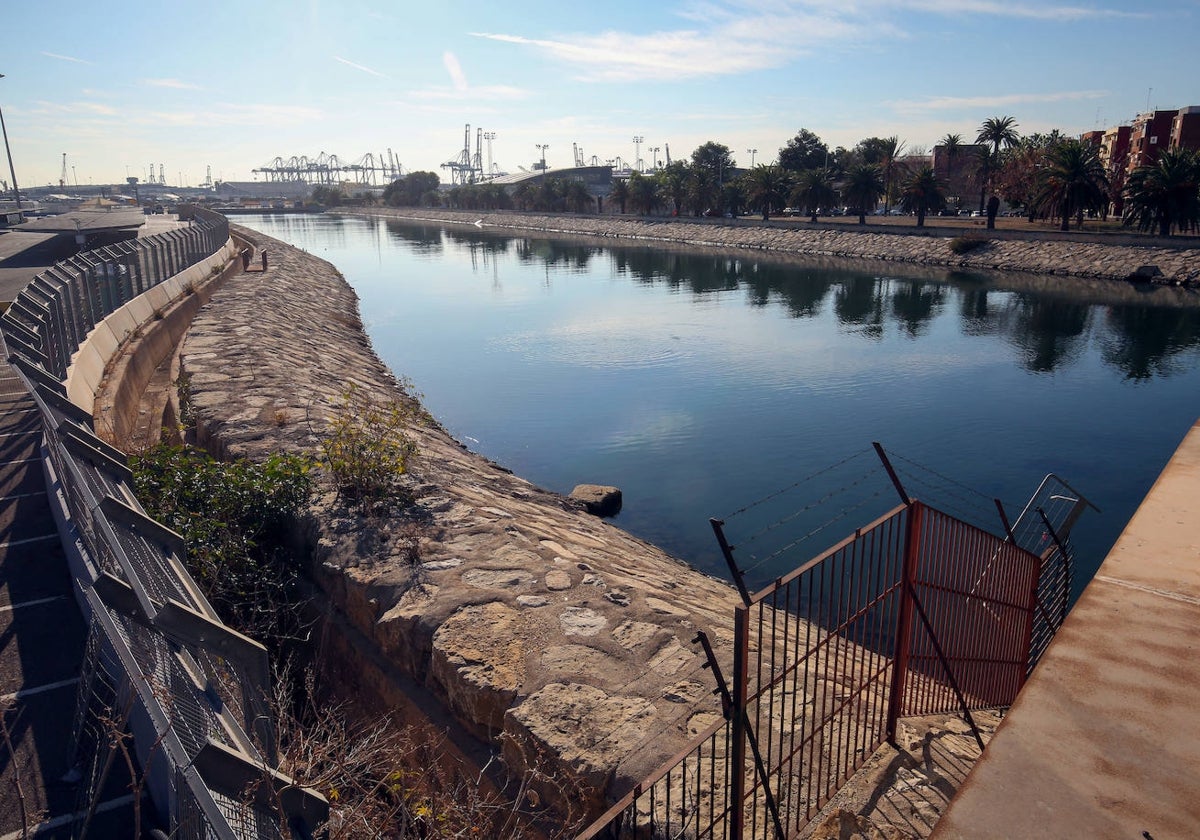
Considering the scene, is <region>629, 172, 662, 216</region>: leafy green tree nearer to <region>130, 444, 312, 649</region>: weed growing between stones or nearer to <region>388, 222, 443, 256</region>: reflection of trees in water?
<region>388, 222, 443, 256</region>: reflection of trees in water

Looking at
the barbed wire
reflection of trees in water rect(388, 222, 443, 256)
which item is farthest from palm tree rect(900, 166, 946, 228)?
the barbed wire

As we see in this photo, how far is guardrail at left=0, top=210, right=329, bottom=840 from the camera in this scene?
310cm

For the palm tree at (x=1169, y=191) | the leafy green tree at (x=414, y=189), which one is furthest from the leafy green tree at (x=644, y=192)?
the leafy green tree at (x=414, y=189)

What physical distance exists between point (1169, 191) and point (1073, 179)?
18.8 ft

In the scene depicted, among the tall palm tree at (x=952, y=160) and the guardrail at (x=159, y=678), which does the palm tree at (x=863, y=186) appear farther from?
the guardrail at (x=159, y=678)

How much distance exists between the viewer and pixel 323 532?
26.0 feet

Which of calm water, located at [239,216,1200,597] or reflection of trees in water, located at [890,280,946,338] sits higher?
reflection of trees in water, located at [890,280,946,338]

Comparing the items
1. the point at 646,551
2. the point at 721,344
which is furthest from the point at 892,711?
the point at 721,344

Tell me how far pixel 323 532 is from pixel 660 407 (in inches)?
638

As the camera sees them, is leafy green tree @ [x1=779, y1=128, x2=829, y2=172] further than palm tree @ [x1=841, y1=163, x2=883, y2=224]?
Yes

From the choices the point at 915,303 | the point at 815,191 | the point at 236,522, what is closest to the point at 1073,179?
the point at 915,303

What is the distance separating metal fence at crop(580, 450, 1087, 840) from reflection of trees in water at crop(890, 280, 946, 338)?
29357mm

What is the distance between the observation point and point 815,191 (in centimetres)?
7375

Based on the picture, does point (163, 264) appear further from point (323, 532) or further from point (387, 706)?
point (387, 706)
